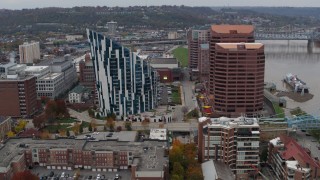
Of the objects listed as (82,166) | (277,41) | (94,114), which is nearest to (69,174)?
(82,166)

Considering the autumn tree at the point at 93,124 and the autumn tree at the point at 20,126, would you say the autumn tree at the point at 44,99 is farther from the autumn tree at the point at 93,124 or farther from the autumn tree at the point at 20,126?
the autumn tree at the point at 93,124

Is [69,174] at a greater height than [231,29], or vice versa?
[231,29]

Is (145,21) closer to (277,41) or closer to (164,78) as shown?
(277,41)

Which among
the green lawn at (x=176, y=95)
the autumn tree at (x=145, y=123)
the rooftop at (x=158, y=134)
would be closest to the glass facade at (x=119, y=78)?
the autumn tree at (x=145, y=123)

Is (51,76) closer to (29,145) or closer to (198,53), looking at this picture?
(29,145)

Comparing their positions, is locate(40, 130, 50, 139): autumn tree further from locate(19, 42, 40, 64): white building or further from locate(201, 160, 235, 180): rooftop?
locate(19, 42, 40, 64): white building

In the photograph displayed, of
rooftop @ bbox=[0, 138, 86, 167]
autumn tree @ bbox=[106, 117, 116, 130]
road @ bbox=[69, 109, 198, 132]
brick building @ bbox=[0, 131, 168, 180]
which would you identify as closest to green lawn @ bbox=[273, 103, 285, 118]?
road @ bbox=[69, 109, 198, 132]

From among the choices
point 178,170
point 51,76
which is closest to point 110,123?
point 178,170
